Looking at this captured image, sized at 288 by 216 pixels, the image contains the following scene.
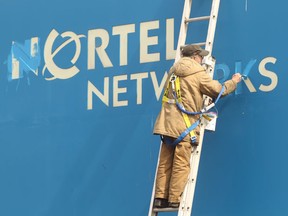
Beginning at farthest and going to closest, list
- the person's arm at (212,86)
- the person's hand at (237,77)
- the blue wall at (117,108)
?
1. the blue wall at (117,108)
2. the person's hand at (237,77)
3. the person's arm at (212,86)

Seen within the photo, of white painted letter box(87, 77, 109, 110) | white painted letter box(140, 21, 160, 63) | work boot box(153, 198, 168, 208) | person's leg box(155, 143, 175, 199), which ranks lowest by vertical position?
work boot box(153, 198, 168, 208)

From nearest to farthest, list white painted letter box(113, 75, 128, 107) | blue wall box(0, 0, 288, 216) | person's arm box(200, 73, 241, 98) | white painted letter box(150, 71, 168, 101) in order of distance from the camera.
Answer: person's arm box(200, 73, 241, 98) → blue wall box(0, 0, 288, 216) → white painted letter box(150, 71, 168, 101) → white painted letter box(113, 75, 128, 107)

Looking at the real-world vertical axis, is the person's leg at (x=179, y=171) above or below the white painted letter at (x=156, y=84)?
below

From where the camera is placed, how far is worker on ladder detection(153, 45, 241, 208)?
652 cm

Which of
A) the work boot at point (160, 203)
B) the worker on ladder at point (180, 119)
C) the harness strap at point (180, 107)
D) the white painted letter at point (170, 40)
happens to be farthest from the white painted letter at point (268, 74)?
the work boot at point (160, 203)

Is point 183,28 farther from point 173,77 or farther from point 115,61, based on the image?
point 115,61

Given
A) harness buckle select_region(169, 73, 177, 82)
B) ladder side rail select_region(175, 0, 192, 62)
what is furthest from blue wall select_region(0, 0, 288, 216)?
harness buckle select_region(169, 73, 177, 82)

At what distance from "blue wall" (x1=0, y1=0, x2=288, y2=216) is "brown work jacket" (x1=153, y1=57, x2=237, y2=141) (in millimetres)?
518

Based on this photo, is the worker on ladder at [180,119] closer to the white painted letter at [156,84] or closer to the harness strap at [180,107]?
the harness strap at [180,107]

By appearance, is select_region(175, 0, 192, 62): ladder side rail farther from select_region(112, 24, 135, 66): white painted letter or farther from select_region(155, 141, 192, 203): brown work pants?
select_region(155, 141, 192, 203): brown work pants

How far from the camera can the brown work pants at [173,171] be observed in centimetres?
649

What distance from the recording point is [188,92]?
21.7ft

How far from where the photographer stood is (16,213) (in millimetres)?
7898

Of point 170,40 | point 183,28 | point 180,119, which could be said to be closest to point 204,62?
point 183,28
